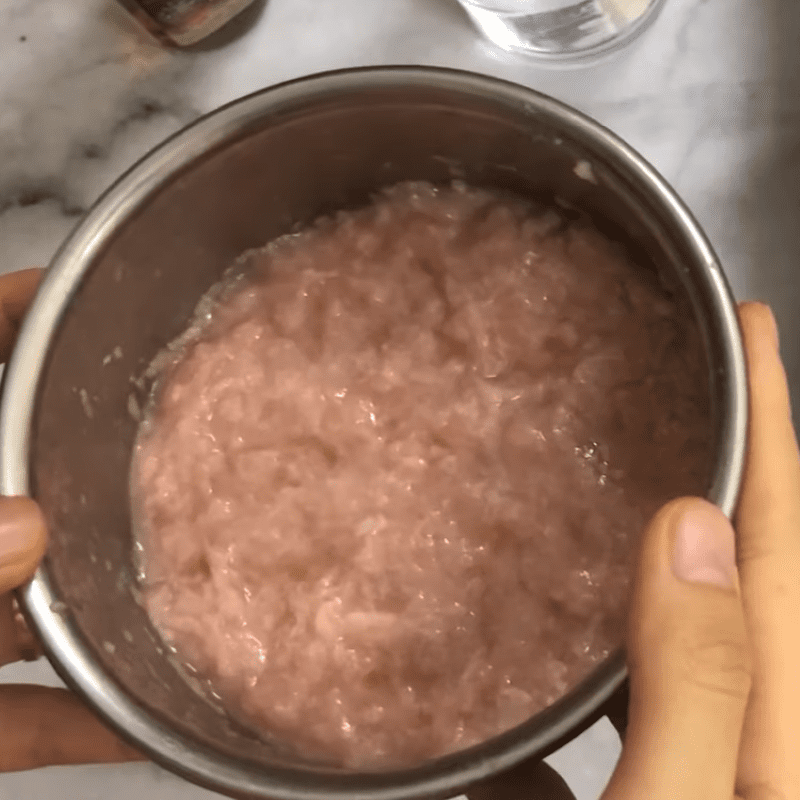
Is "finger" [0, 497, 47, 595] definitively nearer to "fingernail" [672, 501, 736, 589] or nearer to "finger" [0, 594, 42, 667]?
"finger" [0, 594, 42, 667]

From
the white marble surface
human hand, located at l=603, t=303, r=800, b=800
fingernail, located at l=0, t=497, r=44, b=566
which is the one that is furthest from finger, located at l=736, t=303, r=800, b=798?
fingernail, located at l=0, t=497, r=44, b=566

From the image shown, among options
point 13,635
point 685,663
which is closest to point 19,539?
point 13,635

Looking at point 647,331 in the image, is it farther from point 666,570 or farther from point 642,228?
point 666,570

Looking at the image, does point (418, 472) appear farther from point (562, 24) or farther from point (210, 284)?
point (562, 24)

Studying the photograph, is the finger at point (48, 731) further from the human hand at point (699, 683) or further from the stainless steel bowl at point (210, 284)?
the human hand at point (699, 683)

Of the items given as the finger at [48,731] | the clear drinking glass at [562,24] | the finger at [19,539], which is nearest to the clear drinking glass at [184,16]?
the clear drinking glass at [562,24]
